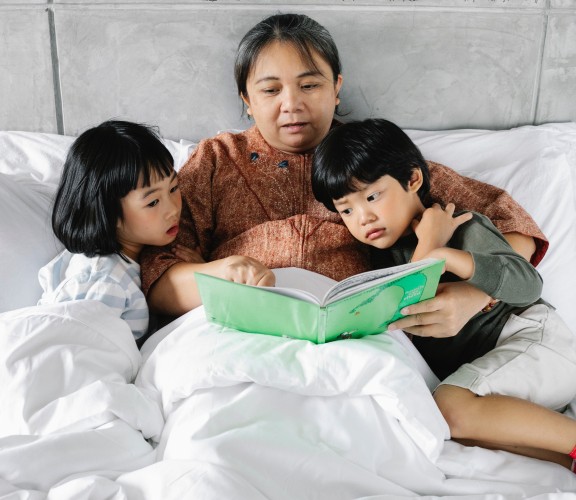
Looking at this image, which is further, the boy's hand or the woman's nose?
the woman's nose

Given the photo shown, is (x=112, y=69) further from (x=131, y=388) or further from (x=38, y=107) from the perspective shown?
(x=131, y=388)

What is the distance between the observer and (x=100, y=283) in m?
1.41

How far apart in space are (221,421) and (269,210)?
2.19 ft

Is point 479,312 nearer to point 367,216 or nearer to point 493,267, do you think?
point 493,267

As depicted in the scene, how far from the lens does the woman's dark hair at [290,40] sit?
1.65 meters

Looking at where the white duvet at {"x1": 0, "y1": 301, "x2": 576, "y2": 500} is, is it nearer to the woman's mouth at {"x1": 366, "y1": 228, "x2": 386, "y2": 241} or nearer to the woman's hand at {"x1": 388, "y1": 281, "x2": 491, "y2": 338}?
the woman's hand at {"x1": 388, "y1": 281, "x2": 491, "y2": 338}

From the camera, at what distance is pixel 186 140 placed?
2.01m

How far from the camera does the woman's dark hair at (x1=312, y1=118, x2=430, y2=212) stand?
4.60 feet

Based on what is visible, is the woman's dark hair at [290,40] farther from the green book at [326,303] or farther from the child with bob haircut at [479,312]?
the green book at [326,303]

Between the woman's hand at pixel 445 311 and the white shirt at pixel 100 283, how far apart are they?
1.80 feet

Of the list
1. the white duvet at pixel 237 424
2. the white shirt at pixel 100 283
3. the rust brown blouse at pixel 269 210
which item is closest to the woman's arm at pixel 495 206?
the rust brown blouse at pixel 269 210

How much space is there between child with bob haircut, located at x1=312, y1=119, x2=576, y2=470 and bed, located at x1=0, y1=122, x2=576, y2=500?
7 cm

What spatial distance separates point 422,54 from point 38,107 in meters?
1.13

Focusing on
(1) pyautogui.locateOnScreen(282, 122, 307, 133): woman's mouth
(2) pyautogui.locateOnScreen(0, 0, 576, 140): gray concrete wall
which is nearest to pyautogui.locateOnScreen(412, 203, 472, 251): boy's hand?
(1) pyautogui.locateOnScreen(282, 122, 307, 133): woman's mouth
